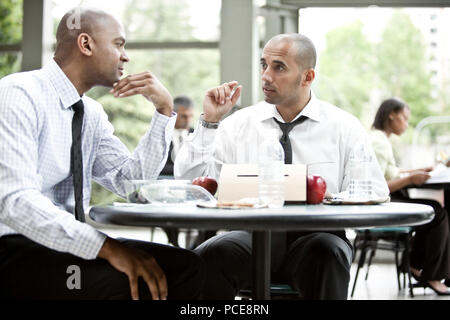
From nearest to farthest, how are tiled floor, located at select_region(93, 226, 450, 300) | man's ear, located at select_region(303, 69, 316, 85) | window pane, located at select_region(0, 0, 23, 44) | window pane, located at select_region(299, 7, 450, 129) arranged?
man's ear, located at select_region(303, 69, 316, 85) < tiled floor, located at select_region(93, 226, 450, 300) < window pane, located at select_region(0, 0, 23, 44) < window pane, located at select_region(299, 7, 450, 129)

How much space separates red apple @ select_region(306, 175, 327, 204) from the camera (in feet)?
5.13

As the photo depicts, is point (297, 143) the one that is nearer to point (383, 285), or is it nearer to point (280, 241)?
point (280, 241)

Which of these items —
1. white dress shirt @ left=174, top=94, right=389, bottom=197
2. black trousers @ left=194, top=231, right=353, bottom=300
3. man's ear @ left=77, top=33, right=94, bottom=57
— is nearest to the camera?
black trousers @ left=194, top=231, right=353, bottom=300

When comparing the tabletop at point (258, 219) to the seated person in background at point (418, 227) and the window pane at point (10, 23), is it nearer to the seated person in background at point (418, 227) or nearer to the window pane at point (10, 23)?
the seated person in background at point (418, 227)

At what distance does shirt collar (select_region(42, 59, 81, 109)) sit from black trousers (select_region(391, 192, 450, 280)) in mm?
2811

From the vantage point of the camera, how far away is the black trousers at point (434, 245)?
4.12m

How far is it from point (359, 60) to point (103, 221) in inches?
653

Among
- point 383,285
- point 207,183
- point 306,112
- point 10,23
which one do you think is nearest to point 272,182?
point 207,183

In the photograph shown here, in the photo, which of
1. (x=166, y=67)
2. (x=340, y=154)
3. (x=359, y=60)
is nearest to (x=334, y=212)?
(x=340, y=154)

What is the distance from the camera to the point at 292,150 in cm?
223

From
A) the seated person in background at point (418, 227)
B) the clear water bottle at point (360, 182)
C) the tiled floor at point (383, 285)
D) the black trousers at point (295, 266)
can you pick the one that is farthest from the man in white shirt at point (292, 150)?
the tiled floor at point (383, 285)

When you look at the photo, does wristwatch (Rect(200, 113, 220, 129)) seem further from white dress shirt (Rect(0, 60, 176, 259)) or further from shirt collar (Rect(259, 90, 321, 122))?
shirt collar (Rect(259, 90, 321, 122))

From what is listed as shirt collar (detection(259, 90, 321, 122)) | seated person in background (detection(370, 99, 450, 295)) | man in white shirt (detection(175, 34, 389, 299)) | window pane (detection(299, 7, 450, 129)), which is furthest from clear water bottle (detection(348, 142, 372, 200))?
window pane (detection(299, 7, 450, 129))

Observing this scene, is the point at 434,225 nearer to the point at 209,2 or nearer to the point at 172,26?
the point at 209,2
